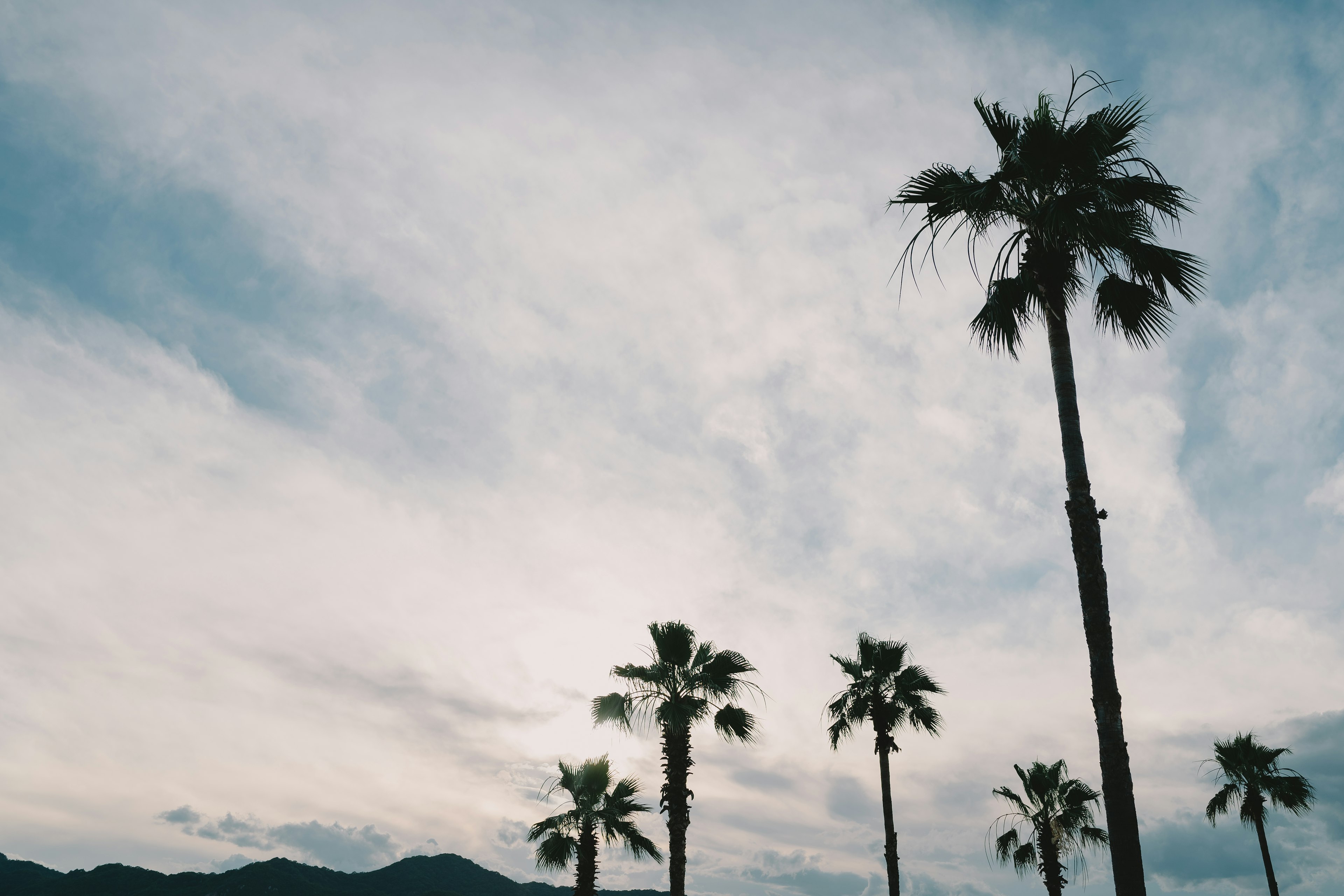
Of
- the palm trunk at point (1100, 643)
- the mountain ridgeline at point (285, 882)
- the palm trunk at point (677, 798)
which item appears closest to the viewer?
the palm trunk at point (1100, 643)

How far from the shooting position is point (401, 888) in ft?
494

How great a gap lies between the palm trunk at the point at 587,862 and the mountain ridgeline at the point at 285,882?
122940 millimetres

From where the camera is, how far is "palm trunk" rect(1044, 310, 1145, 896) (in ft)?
30.9

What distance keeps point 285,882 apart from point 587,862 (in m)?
149

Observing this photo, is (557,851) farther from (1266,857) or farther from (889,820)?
(1266,857)

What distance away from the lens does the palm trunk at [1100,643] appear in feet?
30.9

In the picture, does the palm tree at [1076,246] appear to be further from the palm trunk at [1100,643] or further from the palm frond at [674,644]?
the palm frond at [674,644]

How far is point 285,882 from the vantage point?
13938 cm

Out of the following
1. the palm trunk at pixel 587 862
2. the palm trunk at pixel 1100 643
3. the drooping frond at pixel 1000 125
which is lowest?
the palm trunk at pixel 587 862

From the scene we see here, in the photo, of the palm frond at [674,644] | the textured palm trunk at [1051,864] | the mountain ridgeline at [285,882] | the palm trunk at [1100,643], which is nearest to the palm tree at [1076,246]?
the palm trunk at [1100,643]

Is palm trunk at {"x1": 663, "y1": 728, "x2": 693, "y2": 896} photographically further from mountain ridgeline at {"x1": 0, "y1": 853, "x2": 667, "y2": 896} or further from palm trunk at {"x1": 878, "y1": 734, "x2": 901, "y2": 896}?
mountain ridgeline at {"x1": 0, "y1": 853, "x2": 667, "y2": 896}

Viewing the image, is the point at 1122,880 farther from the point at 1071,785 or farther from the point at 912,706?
the point at 1071,785

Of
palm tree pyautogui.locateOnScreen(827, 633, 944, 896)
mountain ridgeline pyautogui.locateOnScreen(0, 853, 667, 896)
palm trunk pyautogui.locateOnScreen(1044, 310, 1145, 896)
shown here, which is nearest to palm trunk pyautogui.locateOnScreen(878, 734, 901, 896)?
palm tree pyautogui.locateOnScreen(827, 633, 944, 896)

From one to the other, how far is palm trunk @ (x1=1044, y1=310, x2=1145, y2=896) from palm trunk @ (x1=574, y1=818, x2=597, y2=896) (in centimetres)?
2258
